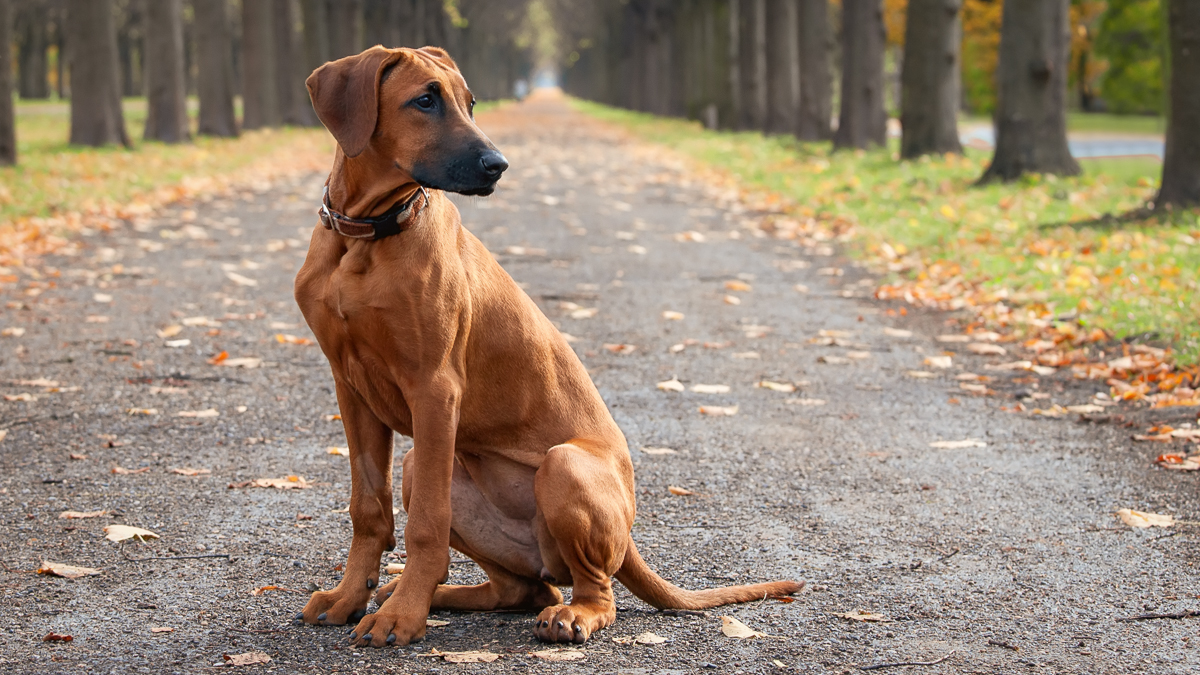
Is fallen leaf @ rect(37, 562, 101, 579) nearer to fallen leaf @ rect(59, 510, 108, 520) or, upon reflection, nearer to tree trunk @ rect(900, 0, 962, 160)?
fallen leaf @ rect(59, 510, 108, 520)

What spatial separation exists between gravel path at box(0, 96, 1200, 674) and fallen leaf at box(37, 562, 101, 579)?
0.20 ft

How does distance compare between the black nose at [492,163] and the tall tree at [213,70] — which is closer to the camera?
the black nose at [492,163]

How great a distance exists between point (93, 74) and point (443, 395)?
19547 millimetres

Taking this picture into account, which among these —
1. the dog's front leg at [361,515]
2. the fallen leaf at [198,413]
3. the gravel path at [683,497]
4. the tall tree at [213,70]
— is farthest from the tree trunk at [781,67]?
the dog's front leg at [361,515]

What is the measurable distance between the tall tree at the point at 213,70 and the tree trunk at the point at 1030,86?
656 inches

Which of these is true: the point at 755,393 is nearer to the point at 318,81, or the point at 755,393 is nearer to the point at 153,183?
the point at 318,81

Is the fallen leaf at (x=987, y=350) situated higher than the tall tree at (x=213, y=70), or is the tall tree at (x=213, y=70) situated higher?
the tall tree at (x=213, y=70)

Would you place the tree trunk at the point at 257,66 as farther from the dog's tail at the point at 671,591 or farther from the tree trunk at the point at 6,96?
the dog's tail at the point at 671,591

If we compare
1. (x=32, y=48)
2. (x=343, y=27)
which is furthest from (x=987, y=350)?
(x=32, y=48)

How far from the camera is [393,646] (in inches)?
125

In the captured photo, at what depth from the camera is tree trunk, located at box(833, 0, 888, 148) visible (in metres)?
21.1

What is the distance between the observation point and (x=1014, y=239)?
1076 cm

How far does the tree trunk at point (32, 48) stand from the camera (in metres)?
51.6

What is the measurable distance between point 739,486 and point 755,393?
1.60 metres
